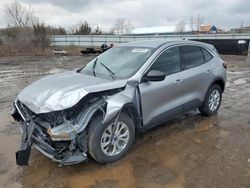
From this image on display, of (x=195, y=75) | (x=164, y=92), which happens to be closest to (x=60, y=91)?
(x=164, y=92)

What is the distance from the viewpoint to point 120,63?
4.81m

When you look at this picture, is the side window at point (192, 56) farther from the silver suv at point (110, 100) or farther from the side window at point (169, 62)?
the side window at point (169, 62)

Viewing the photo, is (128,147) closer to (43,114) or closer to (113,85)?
(113,85)

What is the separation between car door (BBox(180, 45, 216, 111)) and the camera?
17.1 feet

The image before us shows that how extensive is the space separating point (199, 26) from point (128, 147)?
291ft

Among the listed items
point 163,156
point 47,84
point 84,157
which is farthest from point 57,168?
point 163,156

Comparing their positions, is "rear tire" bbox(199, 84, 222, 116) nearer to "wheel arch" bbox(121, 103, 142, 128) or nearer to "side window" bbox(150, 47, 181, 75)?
"side window" bbox(150, 47, 181, 75)

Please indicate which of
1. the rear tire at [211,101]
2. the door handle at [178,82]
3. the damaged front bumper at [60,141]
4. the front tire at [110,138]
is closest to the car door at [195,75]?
the door handle at [178,82]

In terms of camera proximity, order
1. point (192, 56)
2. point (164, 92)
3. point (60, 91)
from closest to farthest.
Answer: point (60, 91), point (164, 92), point (192, 56)

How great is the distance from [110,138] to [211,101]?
3.03 metres

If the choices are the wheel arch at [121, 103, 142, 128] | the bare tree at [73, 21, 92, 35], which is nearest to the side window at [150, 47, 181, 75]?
the wheel arch at [121, 103, 142, 128]

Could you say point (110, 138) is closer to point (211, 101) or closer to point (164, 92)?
point (164, 92)

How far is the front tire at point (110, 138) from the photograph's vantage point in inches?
145

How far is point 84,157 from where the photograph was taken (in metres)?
3.62
